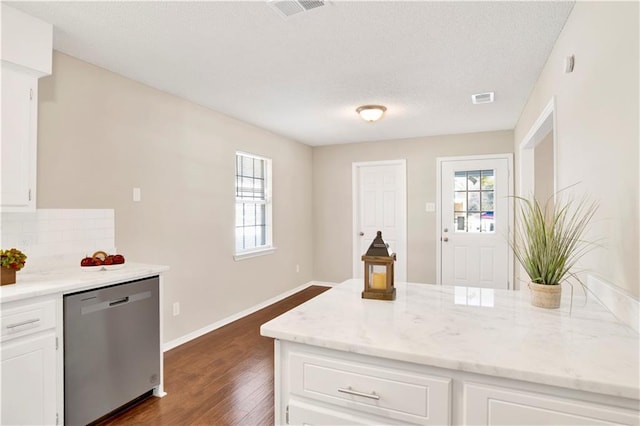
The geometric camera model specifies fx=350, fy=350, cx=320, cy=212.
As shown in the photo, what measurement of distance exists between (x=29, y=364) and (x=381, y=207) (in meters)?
4.64

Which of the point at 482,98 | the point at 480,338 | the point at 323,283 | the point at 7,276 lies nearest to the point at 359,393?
the point at 480,338

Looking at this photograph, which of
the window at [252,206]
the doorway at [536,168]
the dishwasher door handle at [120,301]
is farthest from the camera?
the window at [252,206]

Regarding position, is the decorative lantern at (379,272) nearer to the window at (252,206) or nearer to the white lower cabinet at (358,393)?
the white lower cabinet at (358,393)

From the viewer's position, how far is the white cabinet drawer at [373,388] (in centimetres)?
100

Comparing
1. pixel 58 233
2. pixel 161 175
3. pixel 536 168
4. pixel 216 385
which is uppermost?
pixel 536 168

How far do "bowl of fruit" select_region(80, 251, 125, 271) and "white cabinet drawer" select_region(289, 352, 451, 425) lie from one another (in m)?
1.79

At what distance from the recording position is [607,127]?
4.89 ft

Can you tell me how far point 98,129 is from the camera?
8.82ft

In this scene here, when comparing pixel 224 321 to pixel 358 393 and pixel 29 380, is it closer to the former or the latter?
pixel 29 380

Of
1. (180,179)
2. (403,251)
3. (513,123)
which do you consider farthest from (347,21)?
(403,251)

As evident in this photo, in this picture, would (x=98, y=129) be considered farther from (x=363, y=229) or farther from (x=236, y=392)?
(x=363, y=229)

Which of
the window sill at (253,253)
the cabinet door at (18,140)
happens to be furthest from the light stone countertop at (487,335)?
the window sill at (253,253)

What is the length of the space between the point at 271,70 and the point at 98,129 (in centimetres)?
141

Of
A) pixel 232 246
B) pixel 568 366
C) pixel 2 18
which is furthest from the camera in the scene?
pixel 232 246
